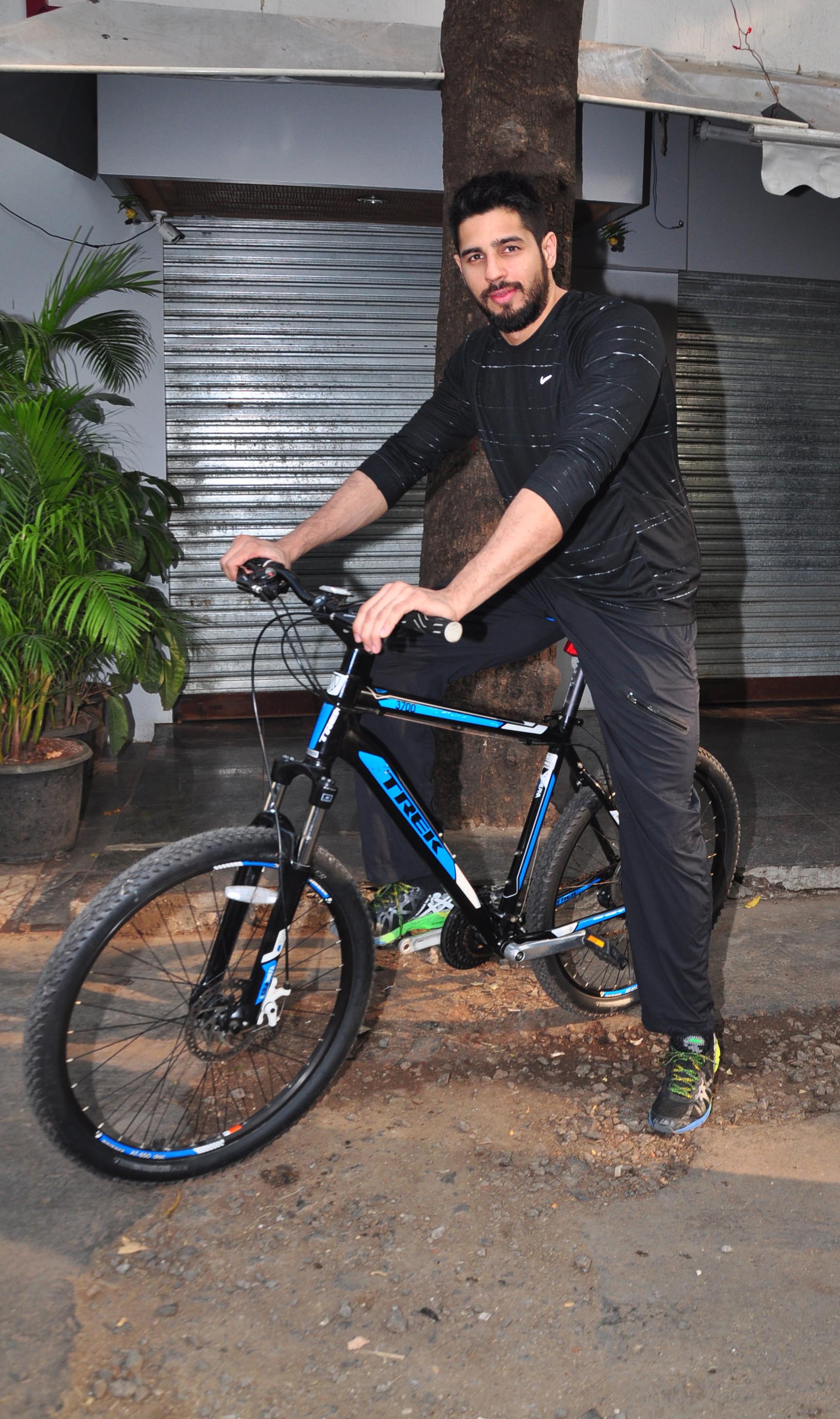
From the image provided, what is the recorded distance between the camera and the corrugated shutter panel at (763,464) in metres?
8.16

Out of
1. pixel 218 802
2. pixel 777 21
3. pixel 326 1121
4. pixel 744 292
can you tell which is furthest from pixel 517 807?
pixel 744 292

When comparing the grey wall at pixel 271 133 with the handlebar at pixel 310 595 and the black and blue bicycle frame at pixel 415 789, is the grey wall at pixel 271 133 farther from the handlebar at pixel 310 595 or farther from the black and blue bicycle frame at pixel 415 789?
the handlebar at pixel 310 595

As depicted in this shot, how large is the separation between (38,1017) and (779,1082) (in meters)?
2.05

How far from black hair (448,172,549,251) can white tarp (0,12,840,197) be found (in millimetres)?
2661

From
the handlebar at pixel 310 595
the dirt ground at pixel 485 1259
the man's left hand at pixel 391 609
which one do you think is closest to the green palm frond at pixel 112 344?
the handlebar at pixel 310 595

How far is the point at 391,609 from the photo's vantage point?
2221mm

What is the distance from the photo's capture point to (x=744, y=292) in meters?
8.12

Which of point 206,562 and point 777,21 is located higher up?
point 777,21

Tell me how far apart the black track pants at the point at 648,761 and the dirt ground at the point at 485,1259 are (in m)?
0.40

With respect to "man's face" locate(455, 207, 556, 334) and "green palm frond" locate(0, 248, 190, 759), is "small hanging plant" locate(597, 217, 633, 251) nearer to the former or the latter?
"green palm frond" locate(0, 248, 190, 759)

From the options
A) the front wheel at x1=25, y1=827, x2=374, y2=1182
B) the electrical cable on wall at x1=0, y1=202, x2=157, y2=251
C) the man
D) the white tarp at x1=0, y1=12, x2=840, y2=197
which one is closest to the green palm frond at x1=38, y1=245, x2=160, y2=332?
the electrical cable on wall at x1=0, y1=202, x2=157, y2=251

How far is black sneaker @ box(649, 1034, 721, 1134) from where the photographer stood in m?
2.84

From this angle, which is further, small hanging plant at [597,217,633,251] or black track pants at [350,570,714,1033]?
small hanging plant at [597,217,633,251]

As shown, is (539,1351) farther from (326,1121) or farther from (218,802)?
(218,802)
